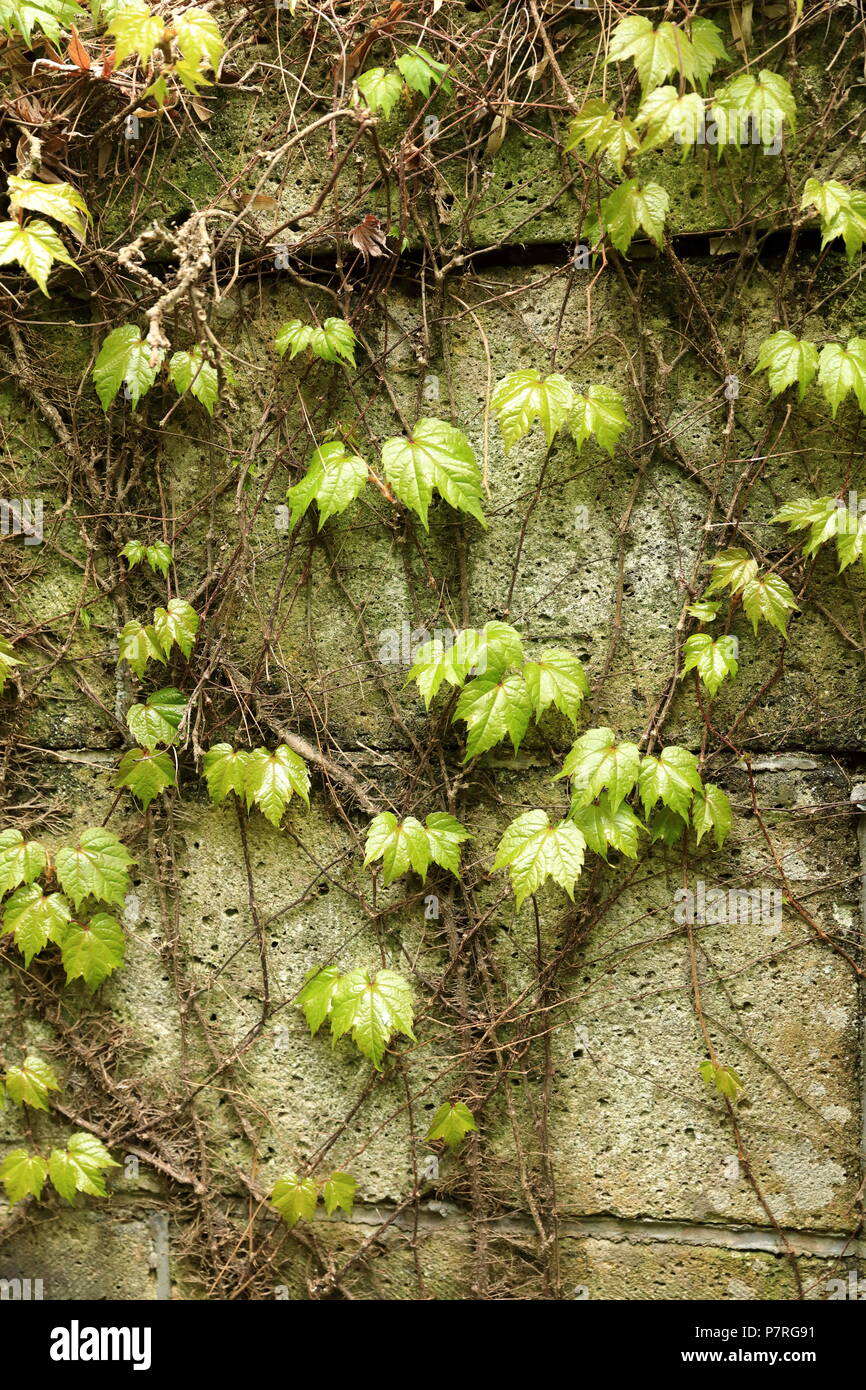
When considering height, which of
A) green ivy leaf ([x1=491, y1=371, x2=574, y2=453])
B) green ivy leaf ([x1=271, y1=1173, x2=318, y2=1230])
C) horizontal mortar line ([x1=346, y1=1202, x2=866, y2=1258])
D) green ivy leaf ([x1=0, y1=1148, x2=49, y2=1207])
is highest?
green ivy leaf ([x1=491, y1=371, x2=574, y2=453])

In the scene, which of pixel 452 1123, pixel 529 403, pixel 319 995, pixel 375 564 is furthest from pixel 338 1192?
pixel 529 403

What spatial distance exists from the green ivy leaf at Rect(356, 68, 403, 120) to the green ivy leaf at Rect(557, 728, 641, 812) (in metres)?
1.55

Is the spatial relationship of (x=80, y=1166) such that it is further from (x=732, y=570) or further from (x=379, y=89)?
(x=379, y=89)

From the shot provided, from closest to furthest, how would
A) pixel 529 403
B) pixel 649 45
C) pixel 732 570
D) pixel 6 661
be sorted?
pixel 649 45
pixel 529 403
pixel 732 570
pixel 6 661

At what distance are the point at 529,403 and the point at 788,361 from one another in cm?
61

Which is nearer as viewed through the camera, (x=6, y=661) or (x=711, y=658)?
(x=711, y=658)

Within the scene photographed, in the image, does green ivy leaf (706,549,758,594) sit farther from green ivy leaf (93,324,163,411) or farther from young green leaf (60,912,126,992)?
young green leaf (60,912,126,992)

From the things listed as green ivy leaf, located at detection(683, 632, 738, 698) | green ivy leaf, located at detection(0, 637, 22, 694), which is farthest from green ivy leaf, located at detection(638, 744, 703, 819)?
green ivy leaf, located at detection(0, 637, 22, 694)

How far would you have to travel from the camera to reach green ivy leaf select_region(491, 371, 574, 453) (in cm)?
214

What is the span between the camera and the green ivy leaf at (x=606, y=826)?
219cm

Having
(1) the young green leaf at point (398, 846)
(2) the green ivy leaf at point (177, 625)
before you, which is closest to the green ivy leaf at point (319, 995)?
(1) the young green leaf at point (398, 846)

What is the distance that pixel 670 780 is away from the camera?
7.18ft

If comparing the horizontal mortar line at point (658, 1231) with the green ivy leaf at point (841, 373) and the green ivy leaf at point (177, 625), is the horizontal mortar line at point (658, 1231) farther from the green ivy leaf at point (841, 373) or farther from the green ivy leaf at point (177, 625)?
the green ivy leaf at point (841, 373)

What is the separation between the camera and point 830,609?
2.31 m
